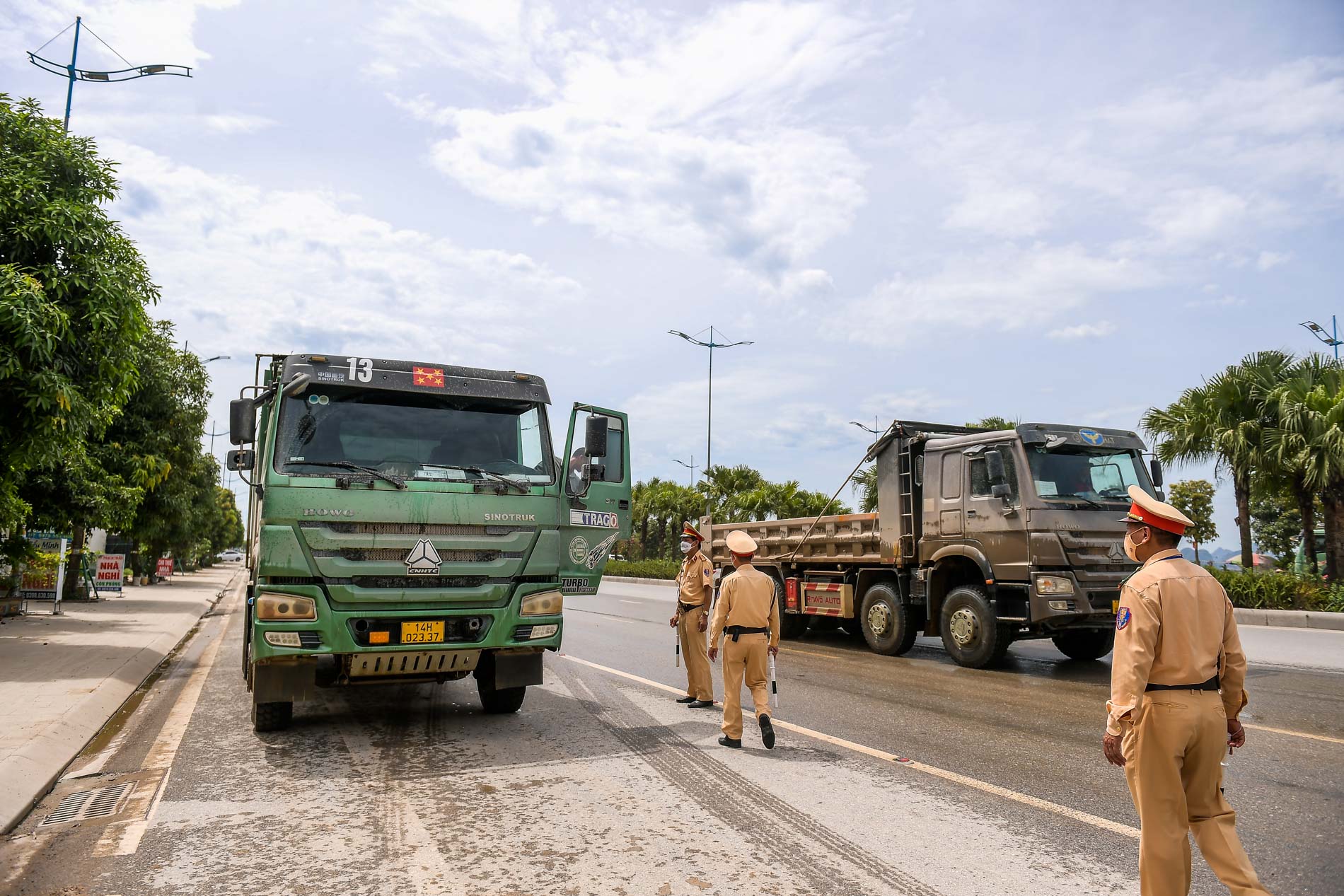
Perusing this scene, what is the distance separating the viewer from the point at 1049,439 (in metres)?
11.0

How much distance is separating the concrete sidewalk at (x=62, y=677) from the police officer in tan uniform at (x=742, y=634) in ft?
14.4

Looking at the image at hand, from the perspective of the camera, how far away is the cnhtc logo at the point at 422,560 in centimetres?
664

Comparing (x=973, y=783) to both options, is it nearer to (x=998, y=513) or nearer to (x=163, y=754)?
(x=163, y=754)

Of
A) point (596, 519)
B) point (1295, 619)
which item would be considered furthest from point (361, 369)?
point (1295, 619)

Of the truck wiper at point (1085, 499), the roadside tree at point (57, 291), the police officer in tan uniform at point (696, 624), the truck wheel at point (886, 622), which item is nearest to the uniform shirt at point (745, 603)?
the police officer in tan uniform at point (696, 624)

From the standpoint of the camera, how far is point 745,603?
22.9 ft

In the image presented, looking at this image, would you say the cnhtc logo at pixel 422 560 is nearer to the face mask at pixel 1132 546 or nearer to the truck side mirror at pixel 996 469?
the face mask at pixel 1132 546

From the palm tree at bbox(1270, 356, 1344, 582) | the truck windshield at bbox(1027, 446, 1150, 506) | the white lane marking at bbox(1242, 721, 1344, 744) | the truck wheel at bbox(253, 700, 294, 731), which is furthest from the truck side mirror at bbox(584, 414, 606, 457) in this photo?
the palm tree at bbox(1270, 356, 1344, 582)

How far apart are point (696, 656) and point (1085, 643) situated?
6.55 meters

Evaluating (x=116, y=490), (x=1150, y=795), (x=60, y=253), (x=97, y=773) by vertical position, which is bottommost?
(x=97, y=773)

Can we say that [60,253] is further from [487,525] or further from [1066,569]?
[1066,569]

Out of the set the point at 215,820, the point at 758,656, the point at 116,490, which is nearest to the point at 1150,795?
the point at 758,656

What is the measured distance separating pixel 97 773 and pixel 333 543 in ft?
7.10

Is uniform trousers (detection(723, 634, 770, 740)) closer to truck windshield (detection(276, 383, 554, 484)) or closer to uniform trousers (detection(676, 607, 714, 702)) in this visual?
uniform trousers (detection(676, 607, 714, 702))
